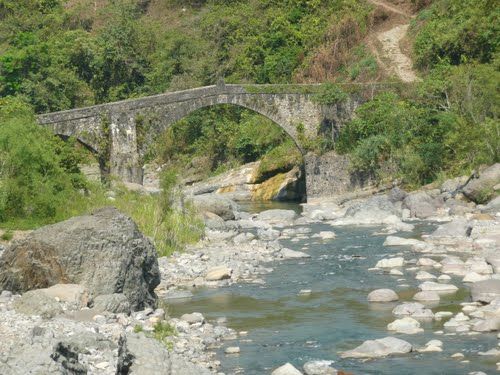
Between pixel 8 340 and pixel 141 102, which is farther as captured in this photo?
pixel 141 102

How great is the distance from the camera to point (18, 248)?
818 inches

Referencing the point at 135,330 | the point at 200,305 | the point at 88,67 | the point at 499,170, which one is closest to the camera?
the point at 135,330

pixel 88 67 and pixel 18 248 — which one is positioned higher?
pixel 88 67

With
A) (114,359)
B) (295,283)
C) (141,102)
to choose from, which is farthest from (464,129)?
(114,359)

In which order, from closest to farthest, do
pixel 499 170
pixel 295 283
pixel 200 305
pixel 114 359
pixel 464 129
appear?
pixel 114 359 < pixel 200 305 < pixel 295 283 < pixel 499 170 < pixel 464 129

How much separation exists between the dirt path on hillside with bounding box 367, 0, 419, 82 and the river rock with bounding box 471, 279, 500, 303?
2818 cm

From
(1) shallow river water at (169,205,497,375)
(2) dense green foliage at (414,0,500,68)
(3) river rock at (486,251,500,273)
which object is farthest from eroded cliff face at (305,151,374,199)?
(3) river rock at (486,251,500,273)

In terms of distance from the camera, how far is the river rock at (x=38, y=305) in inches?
737

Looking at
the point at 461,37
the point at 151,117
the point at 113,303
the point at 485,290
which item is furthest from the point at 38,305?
the point at 461,37

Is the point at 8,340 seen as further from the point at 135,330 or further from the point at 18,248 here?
the point at 18,248

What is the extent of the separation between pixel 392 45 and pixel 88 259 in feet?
119

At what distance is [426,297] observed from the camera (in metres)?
21.7

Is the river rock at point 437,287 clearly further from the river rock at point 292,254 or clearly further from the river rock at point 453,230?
the river rock at point 453,230

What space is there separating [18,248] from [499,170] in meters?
21.3
